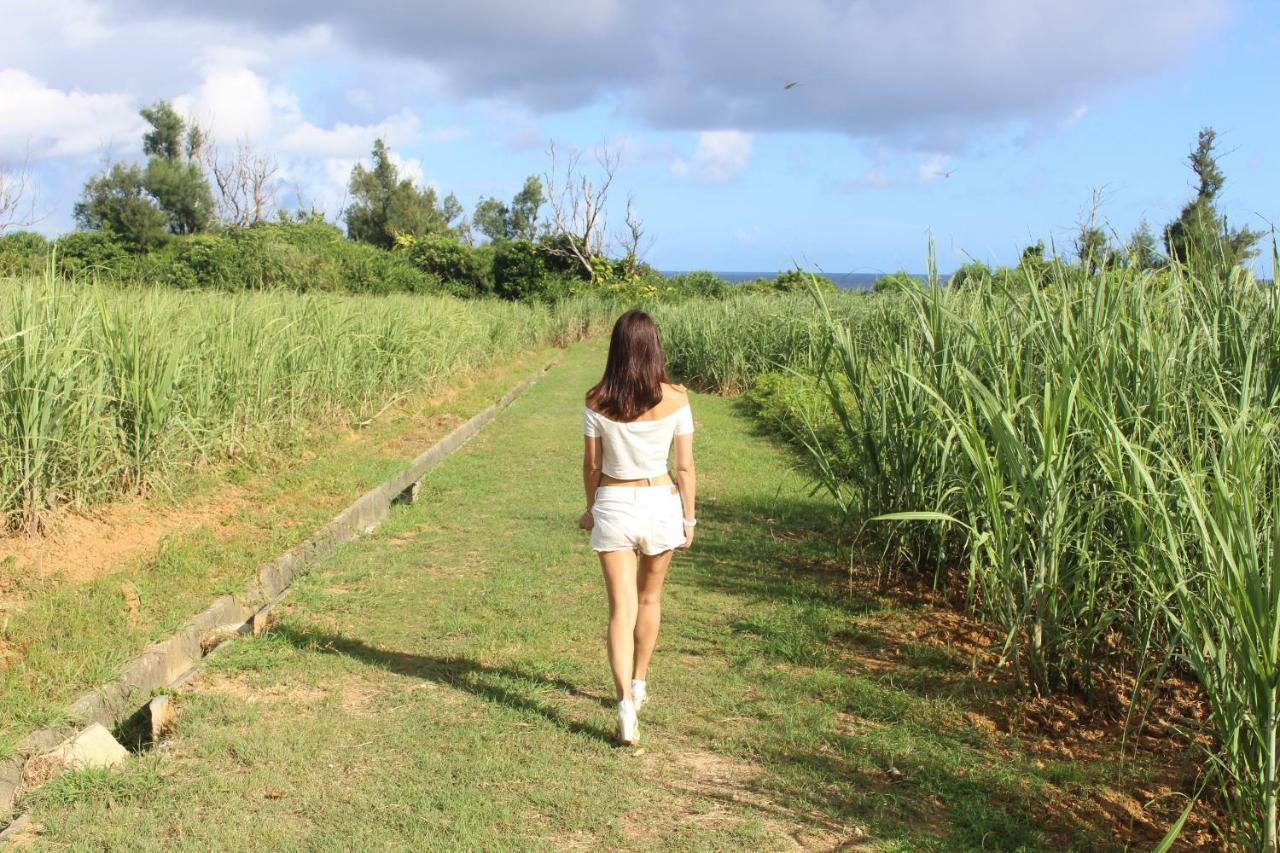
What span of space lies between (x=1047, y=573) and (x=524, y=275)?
33.3 m

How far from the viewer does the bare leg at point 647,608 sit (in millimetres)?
4086

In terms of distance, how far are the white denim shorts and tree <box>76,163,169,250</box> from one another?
39640 millimetres

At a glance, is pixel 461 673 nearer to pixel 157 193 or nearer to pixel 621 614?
pixel 621 614

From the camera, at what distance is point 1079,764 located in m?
3.72

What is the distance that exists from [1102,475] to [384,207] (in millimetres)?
52187

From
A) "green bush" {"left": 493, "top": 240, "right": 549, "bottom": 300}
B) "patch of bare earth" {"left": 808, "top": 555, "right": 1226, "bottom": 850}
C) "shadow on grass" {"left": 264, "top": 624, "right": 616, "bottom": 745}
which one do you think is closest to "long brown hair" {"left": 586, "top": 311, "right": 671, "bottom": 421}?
"shadow on grass" {"left": 264, "top": 624, "right": 616, "bottom": 745}

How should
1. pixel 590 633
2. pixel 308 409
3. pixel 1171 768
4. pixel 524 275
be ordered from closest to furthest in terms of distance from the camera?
pixel 1171 768 < pixel 590 633 < pixel 308 409 < pixel 524 275

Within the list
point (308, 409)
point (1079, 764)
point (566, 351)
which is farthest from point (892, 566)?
point (566, 351)

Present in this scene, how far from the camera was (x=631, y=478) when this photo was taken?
13.2ft

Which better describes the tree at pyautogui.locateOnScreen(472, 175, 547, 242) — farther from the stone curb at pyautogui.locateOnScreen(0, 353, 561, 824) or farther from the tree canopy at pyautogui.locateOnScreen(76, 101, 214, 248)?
the stone curb at pyautogui.locateOnScreen(0, 353, 561, 824)

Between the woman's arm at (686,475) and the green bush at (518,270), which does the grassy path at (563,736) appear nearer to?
the woman's arm at (686,475)

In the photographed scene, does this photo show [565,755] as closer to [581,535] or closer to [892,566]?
[892,566]

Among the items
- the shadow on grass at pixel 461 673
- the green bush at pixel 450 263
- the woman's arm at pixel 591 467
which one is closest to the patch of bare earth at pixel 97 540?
the shadow on grass at pixel 461 673

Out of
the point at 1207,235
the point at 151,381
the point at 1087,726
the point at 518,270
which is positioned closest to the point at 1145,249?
the point at 1207,235
